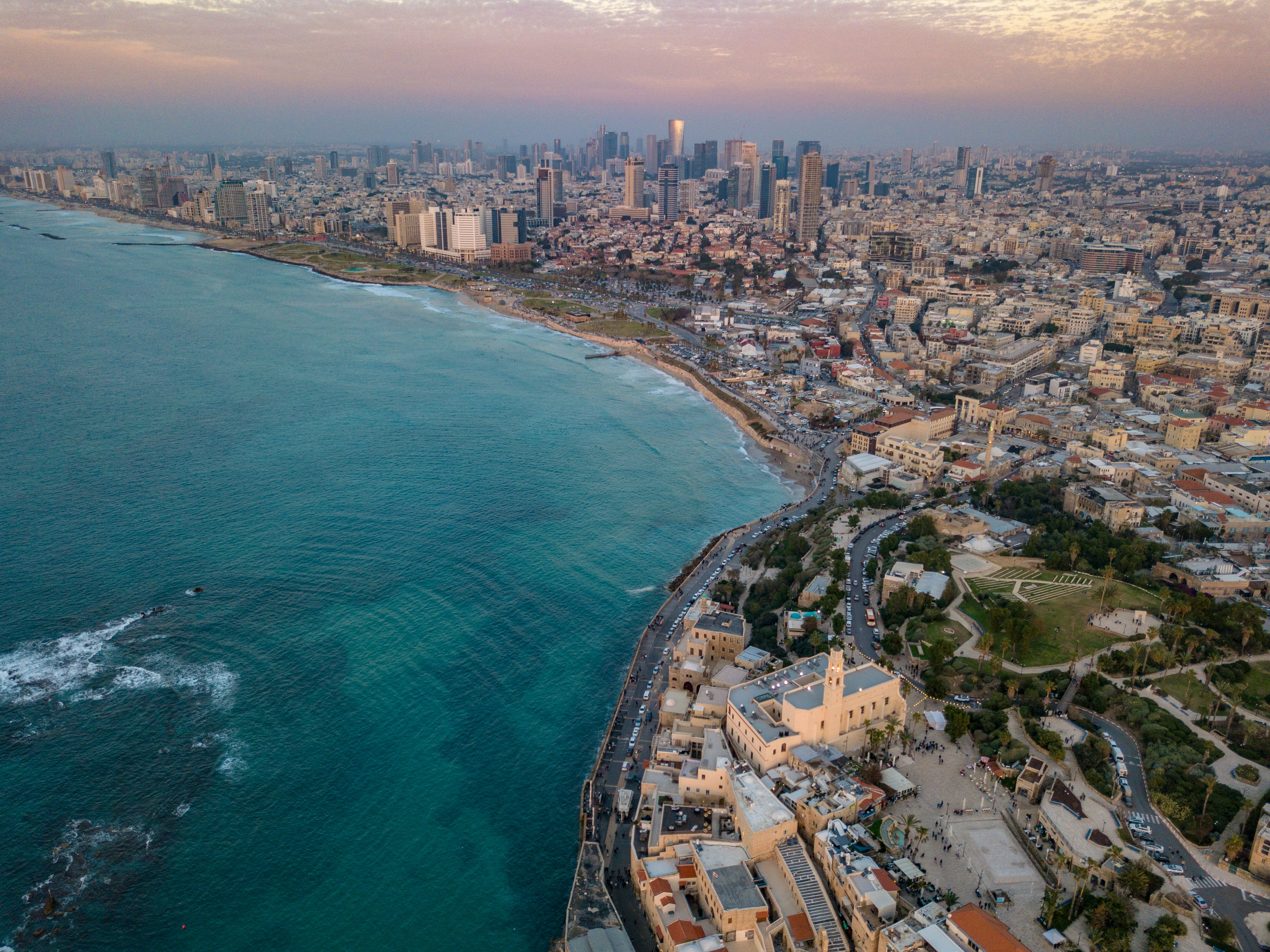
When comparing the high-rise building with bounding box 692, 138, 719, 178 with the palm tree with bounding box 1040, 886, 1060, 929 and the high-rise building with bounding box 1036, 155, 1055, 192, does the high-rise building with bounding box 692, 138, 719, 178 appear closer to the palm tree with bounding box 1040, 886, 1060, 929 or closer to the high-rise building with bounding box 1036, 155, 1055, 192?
the high-rise building with bounding box 1036, 155, 1055, 192

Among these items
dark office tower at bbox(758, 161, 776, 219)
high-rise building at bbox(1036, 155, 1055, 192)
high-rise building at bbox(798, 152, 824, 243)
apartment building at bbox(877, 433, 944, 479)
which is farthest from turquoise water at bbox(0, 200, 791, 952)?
high-rise building at bbox(1036, 155, 1055, 192)

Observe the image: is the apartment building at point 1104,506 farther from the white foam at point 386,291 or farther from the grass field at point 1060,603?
the white foam at point 386,291

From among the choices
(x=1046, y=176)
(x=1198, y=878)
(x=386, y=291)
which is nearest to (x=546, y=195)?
(x=386, y=291)

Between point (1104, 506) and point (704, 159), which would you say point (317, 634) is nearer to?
point (1104, 506)

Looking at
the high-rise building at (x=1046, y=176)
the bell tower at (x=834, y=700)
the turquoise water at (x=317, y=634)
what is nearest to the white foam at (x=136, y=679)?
the turquoise water at (x=317, y=634)

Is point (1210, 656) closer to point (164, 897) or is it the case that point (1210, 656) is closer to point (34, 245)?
point (164, 897)

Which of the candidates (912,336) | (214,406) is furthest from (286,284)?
(912,336)
